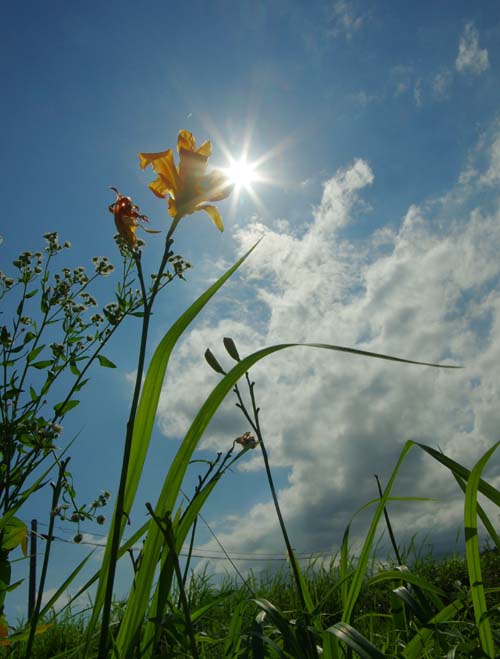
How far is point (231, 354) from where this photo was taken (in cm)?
96

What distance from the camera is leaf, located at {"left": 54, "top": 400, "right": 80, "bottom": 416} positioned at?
204 cm

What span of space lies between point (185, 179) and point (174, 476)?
50cm

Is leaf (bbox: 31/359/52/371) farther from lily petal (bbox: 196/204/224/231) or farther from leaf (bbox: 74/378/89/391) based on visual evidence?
lily petal (bbox: 196/204/224/231)

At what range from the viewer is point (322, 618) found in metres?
1.84

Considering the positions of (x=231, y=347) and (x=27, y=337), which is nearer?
(x=231, y=347)

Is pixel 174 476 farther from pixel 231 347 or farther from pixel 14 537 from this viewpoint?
pixel 14 537

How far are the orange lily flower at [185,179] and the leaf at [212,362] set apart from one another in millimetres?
244

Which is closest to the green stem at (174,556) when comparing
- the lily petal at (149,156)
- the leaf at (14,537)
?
the lily petal at (149,156)

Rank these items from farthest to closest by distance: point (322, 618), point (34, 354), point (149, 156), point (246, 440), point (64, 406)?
point (34, 354) < point (64, 406) < point (322, 618) < point (246, 440) < point (149, 156)

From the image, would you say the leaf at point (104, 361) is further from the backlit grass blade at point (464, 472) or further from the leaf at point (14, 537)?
the backlit grass blade at point (464, 472)

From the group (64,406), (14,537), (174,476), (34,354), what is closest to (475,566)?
(174,476)

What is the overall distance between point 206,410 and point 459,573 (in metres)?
4.06

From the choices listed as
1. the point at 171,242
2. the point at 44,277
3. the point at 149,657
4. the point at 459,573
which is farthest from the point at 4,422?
the point at 459,573

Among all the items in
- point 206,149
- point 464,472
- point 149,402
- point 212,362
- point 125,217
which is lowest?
point 464,472
